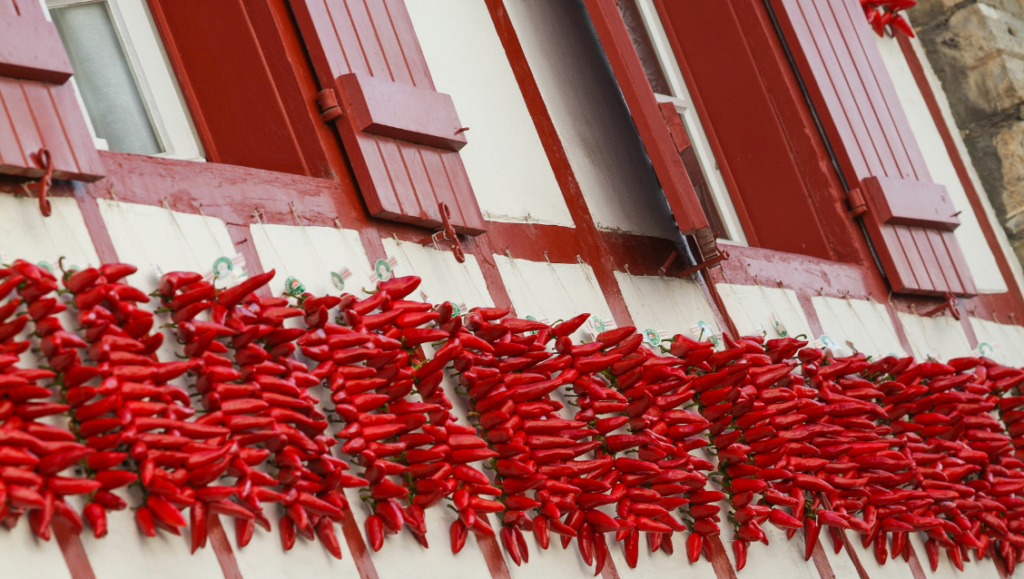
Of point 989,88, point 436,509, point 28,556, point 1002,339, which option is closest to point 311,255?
point 436,509

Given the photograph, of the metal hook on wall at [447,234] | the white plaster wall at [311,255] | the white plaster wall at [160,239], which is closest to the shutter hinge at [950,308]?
the metal hook on wall at [447,234]

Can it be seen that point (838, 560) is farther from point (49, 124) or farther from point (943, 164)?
point (49, 124)

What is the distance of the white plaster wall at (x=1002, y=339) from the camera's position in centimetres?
559

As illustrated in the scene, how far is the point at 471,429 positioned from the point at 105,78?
139 cm

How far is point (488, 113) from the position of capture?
4.00m

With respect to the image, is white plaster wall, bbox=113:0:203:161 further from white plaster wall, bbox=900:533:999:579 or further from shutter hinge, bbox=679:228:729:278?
white plaster wall, bbox=900:533:999:579

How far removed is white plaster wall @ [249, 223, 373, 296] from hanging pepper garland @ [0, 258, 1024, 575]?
9 cm

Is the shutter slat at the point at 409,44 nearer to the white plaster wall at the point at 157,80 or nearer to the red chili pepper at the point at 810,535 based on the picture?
the white plaster wall at the point at 157,80

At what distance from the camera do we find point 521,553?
10.1 feet

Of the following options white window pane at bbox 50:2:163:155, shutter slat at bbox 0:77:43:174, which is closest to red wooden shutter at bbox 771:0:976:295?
white window pane at bbox 50:2:163:155

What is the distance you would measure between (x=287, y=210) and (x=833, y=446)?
2109 millimetres

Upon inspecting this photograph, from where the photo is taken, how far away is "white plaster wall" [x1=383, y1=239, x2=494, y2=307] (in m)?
3.29

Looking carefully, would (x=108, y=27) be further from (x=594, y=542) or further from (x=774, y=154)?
(x=774, y=154)

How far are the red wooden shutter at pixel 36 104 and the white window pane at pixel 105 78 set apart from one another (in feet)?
1.83
